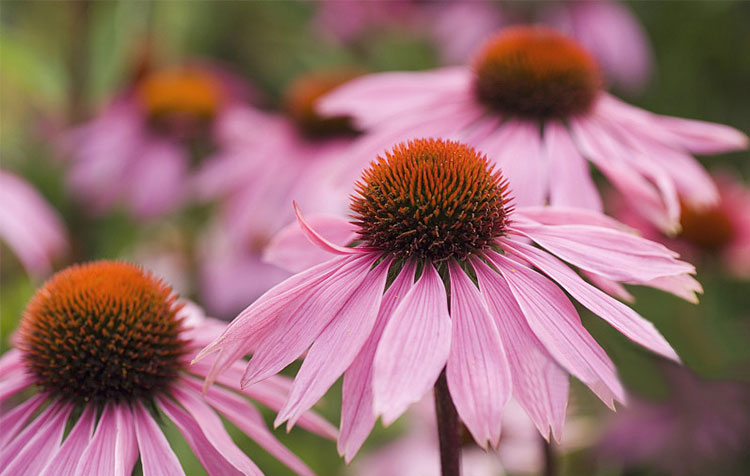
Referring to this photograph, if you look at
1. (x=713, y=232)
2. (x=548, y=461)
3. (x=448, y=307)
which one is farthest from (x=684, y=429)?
(x=448, y=307)

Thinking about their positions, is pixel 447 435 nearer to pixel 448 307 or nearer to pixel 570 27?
pixel 448 307

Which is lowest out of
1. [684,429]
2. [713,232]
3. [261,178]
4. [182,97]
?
→ [684,429]

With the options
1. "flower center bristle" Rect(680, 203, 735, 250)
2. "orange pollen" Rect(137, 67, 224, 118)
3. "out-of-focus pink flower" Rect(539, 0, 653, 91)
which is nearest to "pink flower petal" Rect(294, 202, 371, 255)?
"flower center bristle" Rect(680, 203, 735, 250)

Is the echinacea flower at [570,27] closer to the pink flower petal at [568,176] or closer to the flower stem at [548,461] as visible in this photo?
the pink flower petal at [568,176]

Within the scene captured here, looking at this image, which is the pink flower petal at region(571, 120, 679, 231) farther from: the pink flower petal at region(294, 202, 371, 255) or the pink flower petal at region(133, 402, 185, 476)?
the pink flower petal at region(133, 402, 185, 476)

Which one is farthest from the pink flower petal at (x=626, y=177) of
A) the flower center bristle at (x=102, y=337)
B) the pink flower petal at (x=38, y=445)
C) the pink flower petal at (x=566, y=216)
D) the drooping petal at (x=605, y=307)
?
the pink flower petal at (x=38, y=445)
